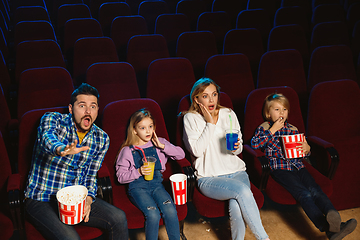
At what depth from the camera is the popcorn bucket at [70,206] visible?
98 cm

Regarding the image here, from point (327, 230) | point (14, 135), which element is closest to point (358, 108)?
point (327, 230)

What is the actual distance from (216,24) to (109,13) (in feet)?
3.29

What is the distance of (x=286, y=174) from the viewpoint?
136 cm

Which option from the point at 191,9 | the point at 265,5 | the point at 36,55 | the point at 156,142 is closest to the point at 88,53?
the point at 36,55

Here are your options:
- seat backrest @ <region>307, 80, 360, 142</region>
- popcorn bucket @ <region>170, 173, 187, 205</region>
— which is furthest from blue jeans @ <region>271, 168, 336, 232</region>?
popcorn bucket @ <region>170, 173, 187, 205</region>

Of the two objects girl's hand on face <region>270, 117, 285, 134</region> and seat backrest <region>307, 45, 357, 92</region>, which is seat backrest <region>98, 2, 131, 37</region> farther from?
girl's hand on face <region>270, 117, 285, 134</region>

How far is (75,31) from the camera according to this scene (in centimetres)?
247

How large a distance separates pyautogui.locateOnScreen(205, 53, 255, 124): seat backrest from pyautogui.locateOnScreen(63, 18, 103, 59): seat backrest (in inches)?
44.0

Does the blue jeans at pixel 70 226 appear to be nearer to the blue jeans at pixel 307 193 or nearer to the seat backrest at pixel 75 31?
the blue jeans at pixel 307 193

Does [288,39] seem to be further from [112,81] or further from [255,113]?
[112,81]

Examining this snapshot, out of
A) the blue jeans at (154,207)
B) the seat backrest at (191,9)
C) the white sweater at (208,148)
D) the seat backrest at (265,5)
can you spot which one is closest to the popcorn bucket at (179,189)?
the blue jeans at (154,207)

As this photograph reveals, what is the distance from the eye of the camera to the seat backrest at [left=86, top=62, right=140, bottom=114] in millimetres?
1721

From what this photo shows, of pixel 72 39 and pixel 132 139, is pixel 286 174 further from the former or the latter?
pixel 72 39

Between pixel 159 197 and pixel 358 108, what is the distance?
1132 mm
